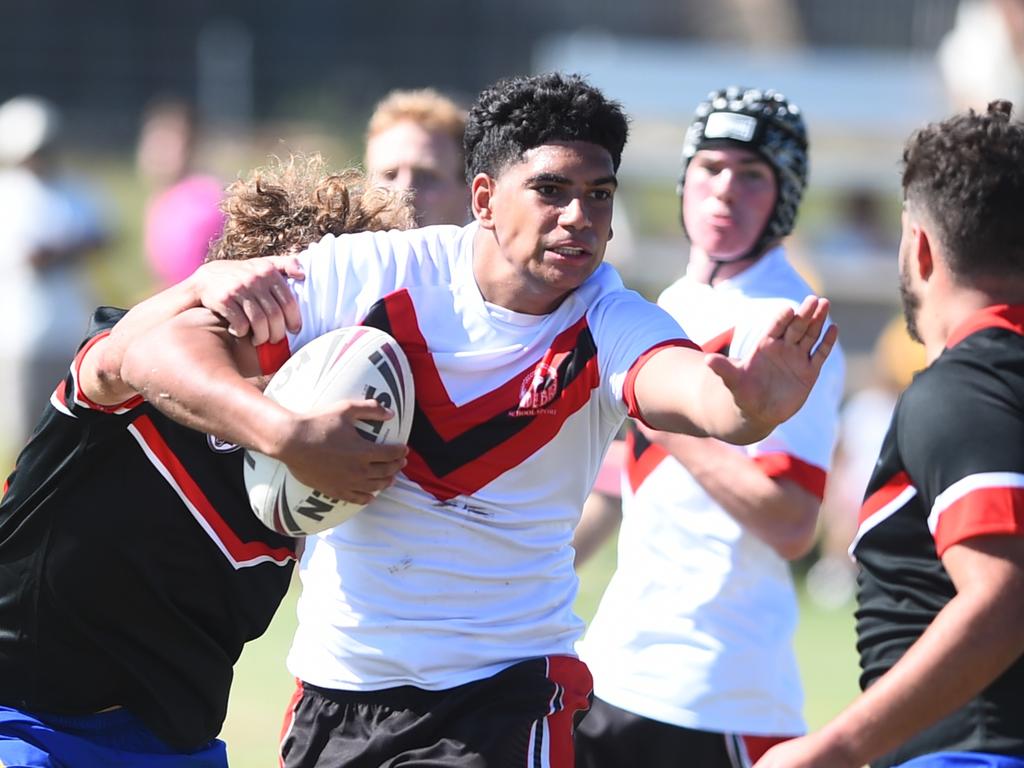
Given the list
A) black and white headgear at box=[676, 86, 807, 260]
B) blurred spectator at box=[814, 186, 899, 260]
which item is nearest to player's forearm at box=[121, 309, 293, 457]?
black and white headgear at box=[676, 86, 807, 260]

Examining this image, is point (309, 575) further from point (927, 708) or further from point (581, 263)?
point (927, 708)

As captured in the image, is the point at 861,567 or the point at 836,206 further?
the point at 836,206

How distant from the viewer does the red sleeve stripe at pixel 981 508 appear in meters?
2.79

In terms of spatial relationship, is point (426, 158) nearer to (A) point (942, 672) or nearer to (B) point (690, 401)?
(B) point (690, 401)

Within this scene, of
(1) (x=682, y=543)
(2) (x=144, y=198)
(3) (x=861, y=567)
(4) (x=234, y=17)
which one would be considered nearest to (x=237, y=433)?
(3) (x=861, y=567)

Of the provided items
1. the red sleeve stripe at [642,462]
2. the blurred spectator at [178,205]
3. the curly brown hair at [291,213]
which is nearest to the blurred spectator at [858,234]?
the blurred spectator at [178,205]

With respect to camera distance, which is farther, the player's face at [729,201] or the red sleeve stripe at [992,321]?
the player's face at [729,201]

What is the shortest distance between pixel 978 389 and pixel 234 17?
19328mm

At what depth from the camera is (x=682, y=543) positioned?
4293 millimetres

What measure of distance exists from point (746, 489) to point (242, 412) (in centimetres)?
159

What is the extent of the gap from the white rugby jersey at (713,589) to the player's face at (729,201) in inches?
4.5

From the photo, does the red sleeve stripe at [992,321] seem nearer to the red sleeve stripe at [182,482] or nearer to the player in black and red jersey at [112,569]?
the player in black and red jersey at [112,569]

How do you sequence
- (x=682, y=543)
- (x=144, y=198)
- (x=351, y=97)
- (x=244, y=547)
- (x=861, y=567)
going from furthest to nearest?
(x=351, y=97) < (x=144, y=198) < (x=682, y=543) < (x=244, y=547) < (x=861, y=567)

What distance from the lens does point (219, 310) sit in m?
3.19
